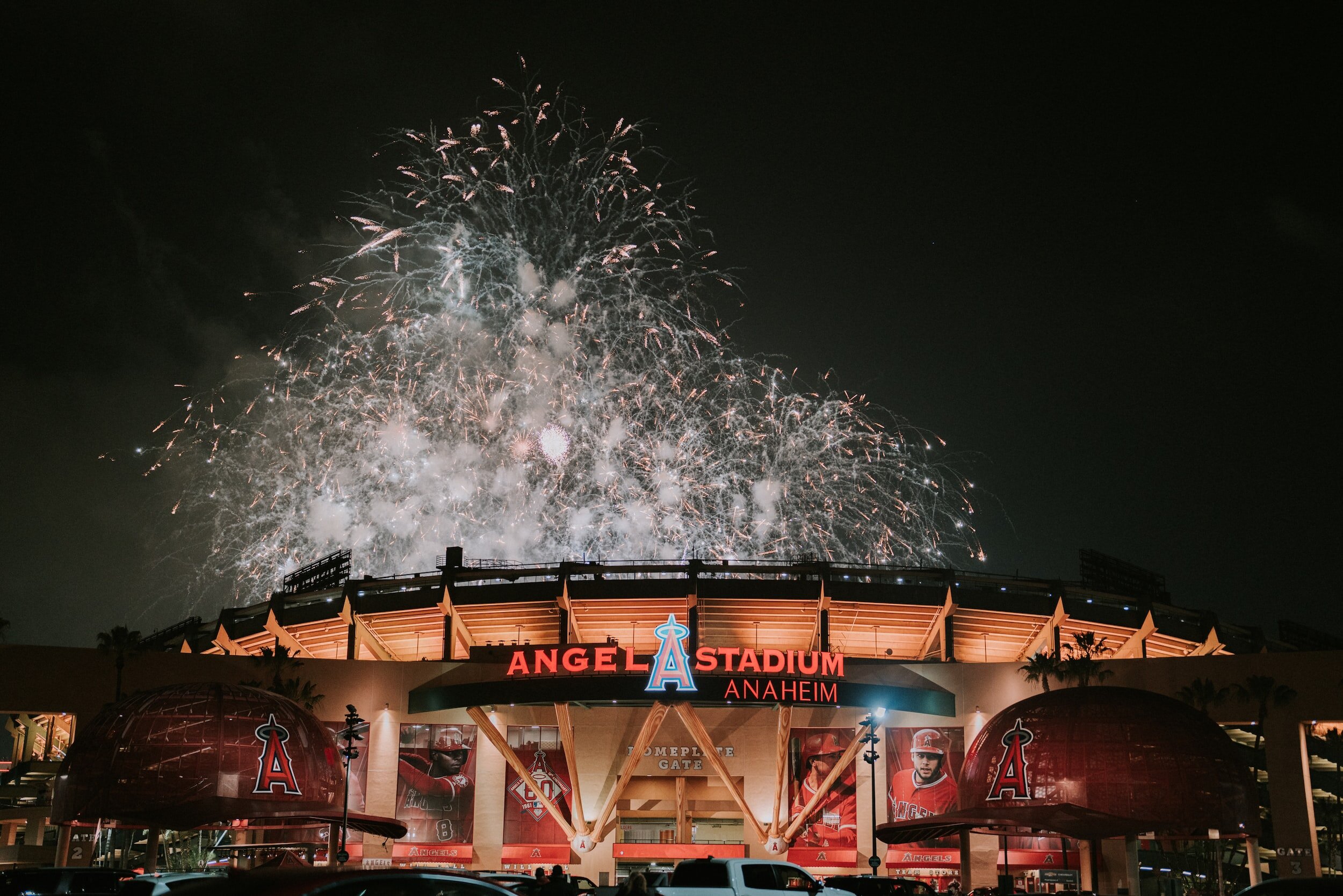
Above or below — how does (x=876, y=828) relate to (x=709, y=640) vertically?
below

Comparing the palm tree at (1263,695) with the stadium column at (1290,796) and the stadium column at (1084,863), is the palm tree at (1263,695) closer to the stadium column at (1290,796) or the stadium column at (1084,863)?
the stadium column at (1290,796)

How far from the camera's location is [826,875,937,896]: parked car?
27.8 m

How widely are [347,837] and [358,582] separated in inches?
602

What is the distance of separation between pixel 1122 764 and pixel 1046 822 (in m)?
2.84

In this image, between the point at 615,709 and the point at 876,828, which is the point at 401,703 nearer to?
the point at 615,709

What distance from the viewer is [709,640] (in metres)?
63.2

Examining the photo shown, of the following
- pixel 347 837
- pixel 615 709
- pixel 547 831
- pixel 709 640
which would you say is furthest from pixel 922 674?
pixel 347 837

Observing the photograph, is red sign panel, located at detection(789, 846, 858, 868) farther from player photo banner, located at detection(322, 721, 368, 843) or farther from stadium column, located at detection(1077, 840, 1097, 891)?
player photo banner, located at detection(322, 721, 368, 843)

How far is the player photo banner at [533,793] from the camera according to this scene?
5678 cm

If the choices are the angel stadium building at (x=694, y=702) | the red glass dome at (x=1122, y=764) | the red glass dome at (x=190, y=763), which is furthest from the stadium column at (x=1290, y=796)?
the red glass dome at (x=190, y=763)

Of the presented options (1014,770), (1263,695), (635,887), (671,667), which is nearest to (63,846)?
(671,667)

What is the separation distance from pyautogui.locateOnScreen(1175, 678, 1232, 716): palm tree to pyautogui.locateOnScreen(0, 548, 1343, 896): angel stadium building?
15cm

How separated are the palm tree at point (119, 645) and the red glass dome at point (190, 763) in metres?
17.0

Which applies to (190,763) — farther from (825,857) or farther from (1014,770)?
(825,857)
